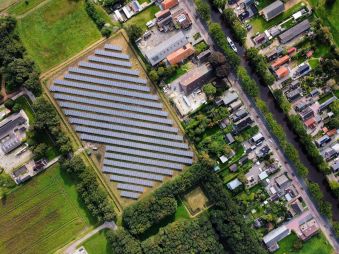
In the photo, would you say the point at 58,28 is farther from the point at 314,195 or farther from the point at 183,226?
the point at 314,195

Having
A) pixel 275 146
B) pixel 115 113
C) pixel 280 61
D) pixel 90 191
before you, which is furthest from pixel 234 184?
pixel 90 191

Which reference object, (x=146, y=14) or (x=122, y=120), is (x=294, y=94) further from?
(x=122, y=120)

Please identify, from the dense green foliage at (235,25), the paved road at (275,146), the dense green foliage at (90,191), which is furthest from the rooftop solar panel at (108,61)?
the dense green foliage at (235,25)

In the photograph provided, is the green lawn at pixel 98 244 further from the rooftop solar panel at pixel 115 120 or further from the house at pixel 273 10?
the house at pixel 273 10

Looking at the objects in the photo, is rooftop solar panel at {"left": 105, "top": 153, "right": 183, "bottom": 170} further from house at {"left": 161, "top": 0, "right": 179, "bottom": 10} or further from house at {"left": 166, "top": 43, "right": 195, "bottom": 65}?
house at {"left": 161, "top": 0, "right": 179, "bottom": 10}

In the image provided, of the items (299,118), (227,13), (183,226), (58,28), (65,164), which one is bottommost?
(183,226)

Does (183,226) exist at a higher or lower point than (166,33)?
lower

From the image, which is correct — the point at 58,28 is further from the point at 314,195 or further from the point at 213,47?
the point at 314,195

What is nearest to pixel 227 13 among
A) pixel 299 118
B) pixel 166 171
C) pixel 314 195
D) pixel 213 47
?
pixel 213 47
